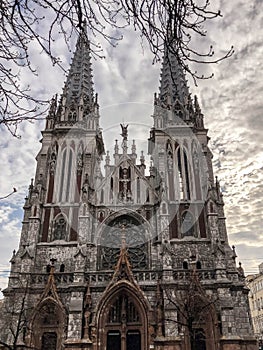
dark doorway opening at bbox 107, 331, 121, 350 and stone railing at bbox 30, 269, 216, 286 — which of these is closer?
dark doorway opening at bbox 107, 331, 121, 350

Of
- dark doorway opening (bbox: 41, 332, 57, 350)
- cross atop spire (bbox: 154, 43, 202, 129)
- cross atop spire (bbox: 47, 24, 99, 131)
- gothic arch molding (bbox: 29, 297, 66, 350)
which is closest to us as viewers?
gothic arch molding (bbox: 29, 297, 66, 350)

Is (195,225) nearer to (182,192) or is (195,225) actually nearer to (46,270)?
(182,192)

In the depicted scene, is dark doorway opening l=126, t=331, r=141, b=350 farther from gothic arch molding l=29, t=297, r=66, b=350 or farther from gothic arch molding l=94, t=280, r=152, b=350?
gothic arch molding l=29, t=297, r=66, b=350

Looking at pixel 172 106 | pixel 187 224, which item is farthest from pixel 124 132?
pixel 187 224

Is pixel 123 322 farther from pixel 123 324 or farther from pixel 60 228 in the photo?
pixel 60 228

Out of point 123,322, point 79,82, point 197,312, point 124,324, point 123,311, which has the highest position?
point 79,82

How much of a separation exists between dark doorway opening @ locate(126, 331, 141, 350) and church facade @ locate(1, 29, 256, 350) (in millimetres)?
64

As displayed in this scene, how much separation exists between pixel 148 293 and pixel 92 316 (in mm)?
3840

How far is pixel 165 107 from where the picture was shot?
1359 inches

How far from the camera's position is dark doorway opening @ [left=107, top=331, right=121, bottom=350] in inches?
846

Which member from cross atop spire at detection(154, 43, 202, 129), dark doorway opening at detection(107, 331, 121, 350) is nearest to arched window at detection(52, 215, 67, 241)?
dark doorway opening at detection(107, 331, 121, 350)

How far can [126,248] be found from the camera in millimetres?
25250

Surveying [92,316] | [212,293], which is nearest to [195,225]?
[212,293]

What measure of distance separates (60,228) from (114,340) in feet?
30.9
